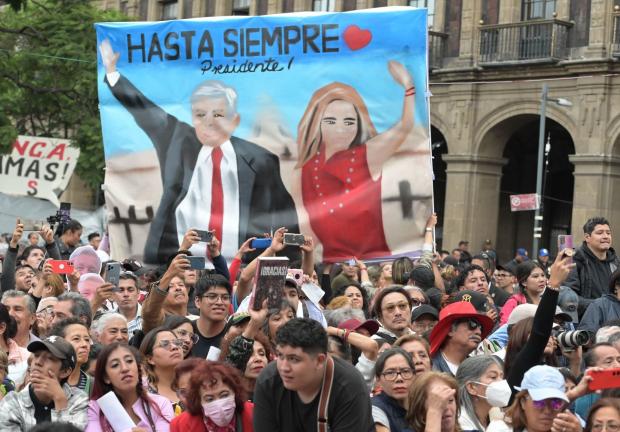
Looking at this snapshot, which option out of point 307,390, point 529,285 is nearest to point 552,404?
point 307,390

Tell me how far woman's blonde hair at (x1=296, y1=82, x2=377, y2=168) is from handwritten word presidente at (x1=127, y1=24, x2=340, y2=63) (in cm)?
37

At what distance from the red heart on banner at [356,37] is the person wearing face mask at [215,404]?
19.2 ft

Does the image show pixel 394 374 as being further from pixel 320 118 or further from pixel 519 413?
pixel 320 118

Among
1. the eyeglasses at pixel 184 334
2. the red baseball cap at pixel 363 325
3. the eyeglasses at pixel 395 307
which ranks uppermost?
the eyeglasses at pixel 395 307

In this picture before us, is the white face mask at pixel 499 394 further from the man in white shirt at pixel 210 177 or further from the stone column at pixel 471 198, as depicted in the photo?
the stone column at pixel 471 198

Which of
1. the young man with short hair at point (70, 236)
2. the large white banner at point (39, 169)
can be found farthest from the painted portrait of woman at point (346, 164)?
the large white banner at point (39, 169)

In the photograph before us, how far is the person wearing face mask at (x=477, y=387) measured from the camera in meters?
7.58

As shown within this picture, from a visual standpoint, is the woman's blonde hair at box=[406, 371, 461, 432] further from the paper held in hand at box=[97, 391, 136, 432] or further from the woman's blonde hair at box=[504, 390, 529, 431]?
the paper held in hand at box=[97, 391, 136, 432]

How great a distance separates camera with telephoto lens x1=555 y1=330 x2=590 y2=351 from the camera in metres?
7.85

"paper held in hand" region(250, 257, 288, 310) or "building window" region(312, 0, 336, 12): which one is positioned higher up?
"building window" region(312, 0, 336, 12)

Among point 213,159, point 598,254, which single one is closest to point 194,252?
point 213,159

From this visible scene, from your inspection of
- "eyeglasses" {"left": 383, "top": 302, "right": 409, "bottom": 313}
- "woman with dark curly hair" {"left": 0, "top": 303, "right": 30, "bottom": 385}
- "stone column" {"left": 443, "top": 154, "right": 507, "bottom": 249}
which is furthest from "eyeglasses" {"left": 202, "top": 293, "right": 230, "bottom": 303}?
"stone column" {"left": 443, "top": 154, "right": 507, "bottom": 249}

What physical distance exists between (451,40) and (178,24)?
77.1 feet

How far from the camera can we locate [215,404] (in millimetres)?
6797
